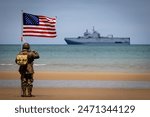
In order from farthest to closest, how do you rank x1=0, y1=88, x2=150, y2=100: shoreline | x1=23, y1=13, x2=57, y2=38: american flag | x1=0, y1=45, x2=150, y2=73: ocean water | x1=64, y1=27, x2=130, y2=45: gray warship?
x1=64, y1=27, x2=130, y2=45: gray warship
x1=0, y1=45, x2=150, y2=73: ocean water
x1=23, y1=13, x2=57, y2=38: american flag
x1=0, y1=88, x2=150, y2=100: shoreline

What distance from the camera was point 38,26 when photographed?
1377 centimetres

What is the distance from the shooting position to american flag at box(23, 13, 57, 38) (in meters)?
13.7

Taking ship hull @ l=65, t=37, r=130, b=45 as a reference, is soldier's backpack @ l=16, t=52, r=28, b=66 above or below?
above

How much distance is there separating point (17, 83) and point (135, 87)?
2941 millimetres

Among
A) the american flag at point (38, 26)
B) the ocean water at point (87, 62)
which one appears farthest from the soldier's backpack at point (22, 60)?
the ocean water at point (87, 62)

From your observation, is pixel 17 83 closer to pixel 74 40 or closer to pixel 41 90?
pixel 41 90

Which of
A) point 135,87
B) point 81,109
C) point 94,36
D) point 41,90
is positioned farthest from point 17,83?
point 94,36

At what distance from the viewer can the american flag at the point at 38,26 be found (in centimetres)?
1372

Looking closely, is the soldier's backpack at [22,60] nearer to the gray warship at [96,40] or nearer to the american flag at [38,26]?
the american flag at [38,26]

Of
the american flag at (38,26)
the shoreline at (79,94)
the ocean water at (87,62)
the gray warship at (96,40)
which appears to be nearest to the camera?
the shoreline at (79,94)

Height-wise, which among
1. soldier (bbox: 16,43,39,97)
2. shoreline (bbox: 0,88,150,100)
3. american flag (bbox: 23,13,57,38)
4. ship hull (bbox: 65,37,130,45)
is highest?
american flag (bbox: 23,13,57,38)

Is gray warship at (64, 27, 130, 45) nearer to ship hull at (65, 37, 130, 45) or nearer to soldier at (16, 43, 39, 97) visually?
ship hull at (65, 37, 130, 45)

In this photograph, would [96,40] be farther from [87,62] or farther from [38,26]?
[38,26]

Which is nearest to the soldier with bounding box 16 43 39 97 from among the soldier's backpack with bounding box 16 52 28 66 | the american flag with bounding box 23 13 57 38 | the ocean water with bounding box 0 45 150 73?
the soldier's backpack with bounding box 16 52 28 66
